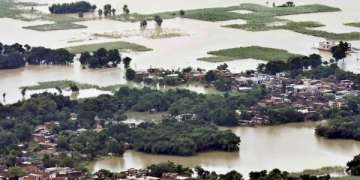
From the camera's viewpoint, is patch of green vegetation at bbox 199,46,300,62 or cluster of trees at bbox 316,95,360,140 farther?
patch of green vegetation at bbox 199,46,300,62

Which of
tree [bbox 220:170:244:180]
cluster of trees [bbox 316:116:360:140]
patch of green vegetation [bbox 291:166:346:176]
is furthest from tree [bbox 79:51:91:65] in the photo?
tree [bbox 220:170:244:180]

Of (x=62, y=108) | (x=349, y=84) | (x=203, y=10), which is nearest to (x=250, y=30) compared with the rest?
(x=203, y=10)

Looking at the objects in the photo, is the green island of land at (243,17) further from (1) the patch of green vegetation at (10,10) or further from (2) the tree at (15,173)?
(2) the tree at (15,173)

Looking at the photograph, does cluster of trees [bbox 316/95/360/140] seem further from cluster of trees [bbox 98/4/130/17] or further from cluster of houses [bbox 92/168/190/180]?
cluster of trees [bbox 98/4/130/17]

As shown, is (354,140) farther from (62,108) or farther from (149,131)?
(62,108)

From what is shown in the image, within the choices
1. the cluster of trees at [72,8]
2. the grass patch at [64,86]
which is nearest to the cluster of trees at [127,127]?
the grass patch at [64,86]

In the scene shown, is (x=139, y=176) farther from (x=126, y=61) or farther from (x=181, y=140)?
(x=126, y=61)
